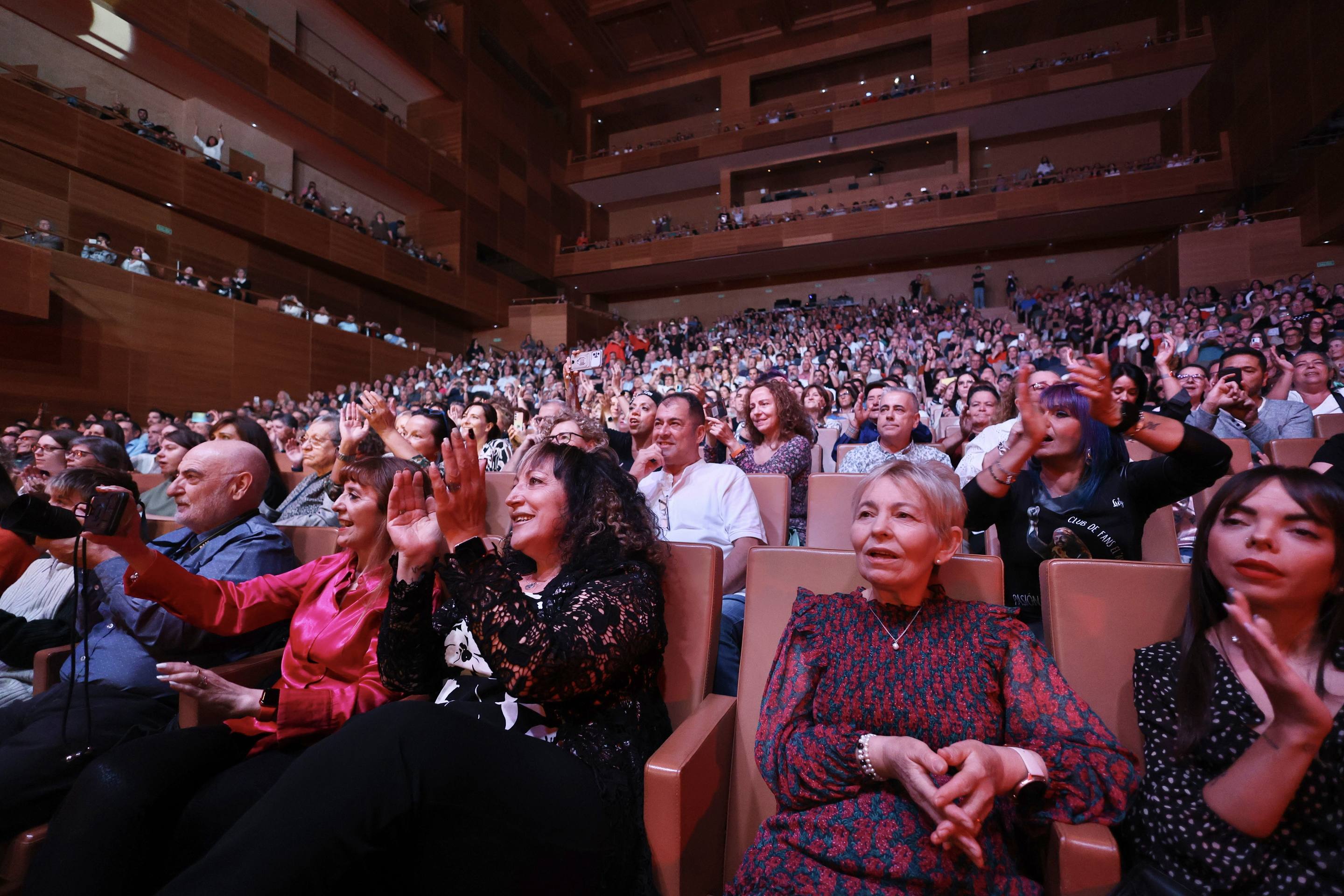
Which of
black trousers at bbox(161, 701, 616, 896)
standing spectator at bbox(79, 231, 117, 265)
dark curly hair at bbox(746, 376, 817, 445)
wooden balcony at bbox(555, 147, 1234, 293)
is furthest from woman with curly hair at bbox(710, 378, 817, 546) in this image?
wooden balcony at bbox(555, 147, 1234, 293)

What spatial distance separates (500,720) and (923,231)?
10516 mm

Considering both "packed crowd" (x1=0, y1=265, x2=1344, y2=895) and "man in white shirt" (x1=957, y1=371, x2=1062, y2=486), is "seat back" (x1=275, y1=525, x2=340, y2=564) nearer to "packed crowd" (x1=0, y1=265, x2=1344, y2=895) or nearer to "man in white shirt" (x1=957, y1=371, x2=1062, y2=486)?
"packed crowd" (x1=0, y1=265, x2=1344, y2=895)

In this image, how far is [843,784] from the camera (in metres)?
0.77

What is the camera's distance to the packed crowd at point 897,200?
8.93m

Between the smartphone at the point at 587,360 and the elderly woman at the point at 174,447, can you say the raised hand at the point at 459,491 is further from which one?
the smartphone at the point at 587,360

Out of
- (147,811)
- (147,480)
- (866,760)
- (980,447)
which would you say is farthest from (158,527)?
(980,447)

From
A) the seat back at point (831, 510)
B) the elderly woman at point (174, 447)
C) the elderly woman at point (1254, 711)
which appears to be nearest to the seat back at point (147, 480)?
the elderly woman at point (174, 447)

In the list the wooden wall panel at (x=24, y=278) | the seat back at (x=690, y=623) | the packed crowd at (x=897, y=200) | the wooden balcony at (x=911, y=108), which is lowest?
the seat back at (x=690, y=623)

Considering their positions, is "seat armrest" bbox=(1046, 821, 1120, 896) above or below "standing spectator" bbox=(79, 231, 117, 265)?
below

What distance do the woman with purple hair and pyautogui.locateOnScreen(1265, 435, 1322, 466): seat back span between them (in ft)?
3.31

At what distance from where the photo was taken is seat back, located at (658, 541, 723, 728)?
3.38 ft

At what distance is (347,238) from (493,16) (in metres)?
4.85

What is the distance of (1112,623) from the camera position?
907mm

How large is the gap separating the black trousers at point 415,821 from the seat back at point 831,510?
3.73 ft
